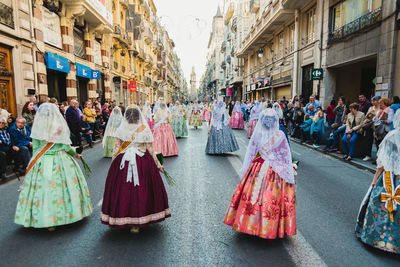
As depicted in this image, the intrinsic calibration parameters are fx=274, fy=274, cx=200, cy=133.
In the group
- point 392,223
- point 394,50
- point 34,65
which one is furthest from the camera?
point 34,65

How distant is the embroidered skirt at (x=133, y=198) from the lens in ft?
11.4

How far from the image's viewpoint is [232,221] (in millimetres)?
3527

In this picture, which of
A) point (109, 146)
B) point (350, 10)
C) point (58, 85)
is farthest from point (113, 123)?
point (350, 10)

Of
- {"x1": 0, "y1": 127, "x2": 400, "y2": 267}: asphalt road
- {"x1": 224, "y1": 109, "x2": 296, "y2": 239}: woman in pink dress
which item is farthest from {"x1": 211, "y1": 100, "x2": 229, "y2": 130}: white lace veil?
{"x1": 224, "y1": 109, "x2": 296, "y2": 239}: woman in pink dress

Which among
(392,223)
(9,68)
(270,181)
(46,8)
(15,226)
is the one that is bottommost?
(15,226)

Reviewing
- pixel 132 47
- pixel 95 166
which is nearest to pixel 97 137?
pixel 95 166

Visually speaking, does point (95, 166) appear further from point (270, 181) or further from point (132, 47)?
point (132, 47)

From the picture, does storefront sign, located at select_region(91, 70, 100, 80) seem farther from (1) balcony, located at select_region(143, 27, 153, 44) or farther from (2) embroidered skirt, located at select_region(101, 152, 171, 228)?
(1) balcony, located at select_region(143, 27, 153, 44)

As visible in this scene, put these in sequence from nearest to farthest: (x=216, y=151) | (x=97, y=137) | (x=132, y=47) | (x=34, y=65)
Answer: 1. (x=216, y=151)
2. (x=34, y=65)
3. (x=97, y=137)
4. (x=132, y=47)

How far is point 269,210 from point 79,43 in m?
18.5

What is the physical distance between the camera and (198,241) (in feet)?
11.4

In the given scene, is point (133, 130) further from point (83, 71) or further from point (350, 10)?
point (83, 71)

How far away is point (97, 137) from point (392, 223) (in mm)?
12935

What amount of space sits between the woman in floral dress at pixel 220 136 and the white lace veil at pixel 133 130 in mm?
5494
